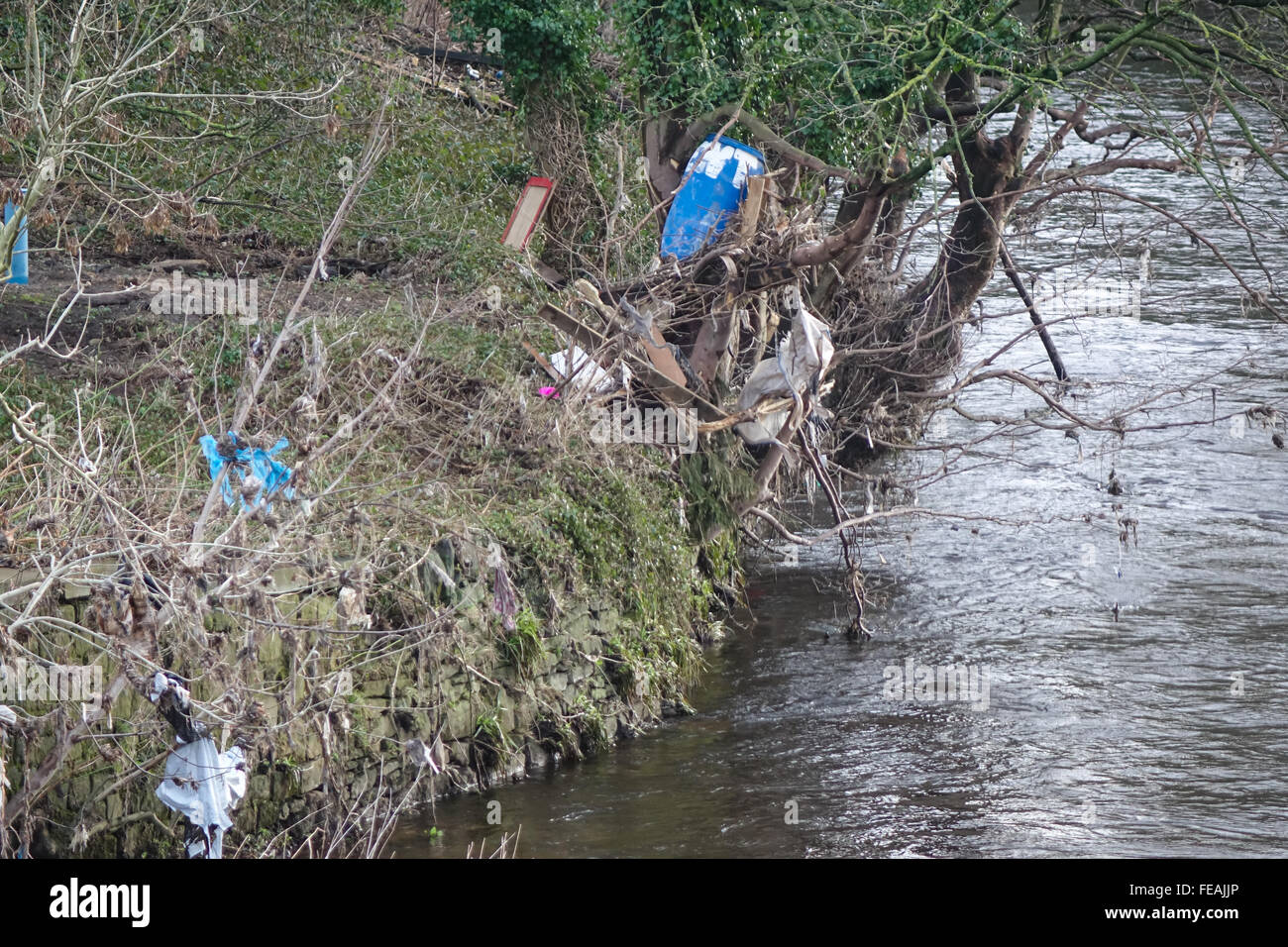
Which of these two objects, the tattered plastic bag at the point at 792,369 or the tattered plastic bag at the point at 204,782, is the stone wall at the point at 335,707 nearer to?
the tattered plastic bag at the point at 204,782

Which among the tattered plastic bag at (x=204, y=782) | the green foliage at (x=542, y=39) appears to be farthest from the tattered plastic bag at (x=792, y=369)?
the tattered plastic bag at (x=204, y=782)

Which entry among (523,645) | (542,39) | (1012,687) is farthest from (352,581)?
(542,39)

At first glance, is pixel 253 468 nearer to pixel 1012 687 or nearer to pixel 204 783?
pixel 204 783

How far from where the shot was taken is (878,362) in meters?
12.9

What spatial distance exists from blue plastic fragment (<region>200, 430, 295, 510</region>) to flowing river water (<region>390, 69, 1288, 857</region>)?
8.27ft

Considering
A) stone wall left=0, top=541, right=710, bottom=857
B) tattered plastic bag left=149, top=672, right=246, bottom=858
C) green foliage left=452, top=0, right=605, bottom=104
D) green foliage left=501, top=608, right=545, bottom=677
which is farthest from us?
green foliage left=452, top=0, right=605, bottom=104

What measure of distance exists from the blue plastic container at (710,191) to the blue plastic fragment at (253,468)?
190 inches

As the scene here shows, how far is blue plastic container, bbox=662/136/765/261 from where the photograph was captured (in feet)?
35.3

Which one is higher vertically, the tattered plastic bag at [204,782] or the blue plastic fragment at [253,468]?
the blue plastic fragment at [253,468]

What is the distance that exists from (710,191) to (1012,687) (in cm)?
441

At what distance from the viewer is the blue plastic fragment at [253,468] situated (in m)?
5.98

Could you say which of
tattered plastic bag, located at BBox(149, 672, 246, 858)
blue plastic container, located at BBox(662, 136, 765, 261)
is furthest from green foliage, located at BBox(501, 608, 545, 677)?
blue plastic container, located at BBox(662, 136, 765, 261)

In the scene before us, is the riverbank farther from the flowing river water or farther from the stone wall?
the flowing river water
